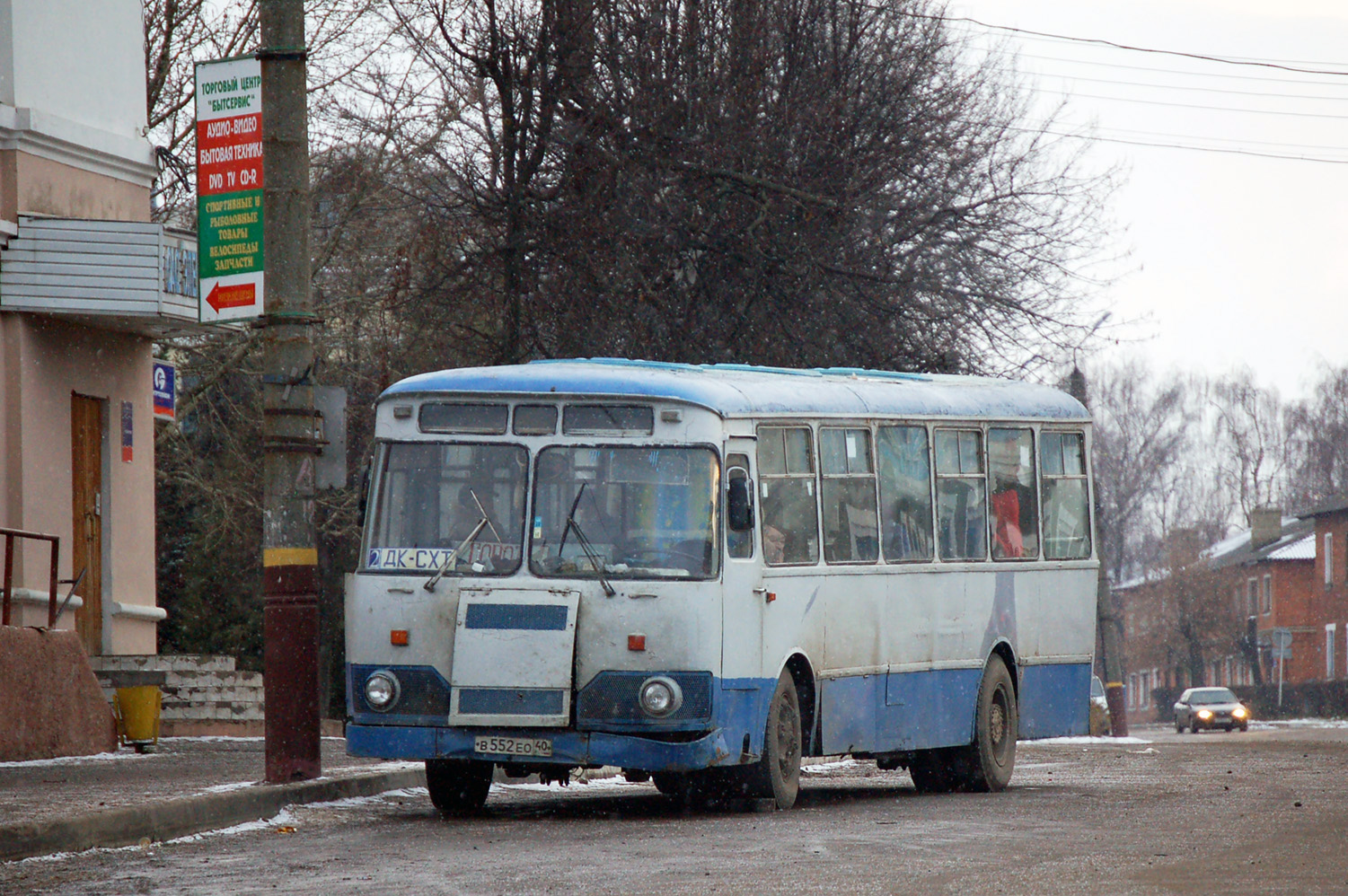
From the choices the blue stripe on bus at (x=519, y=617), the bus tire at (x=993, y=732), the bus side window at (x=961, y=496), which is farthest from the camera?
the bus tire at (x=993, y=732)

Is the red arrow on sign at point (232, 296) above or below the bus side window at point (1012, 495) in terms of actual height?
above

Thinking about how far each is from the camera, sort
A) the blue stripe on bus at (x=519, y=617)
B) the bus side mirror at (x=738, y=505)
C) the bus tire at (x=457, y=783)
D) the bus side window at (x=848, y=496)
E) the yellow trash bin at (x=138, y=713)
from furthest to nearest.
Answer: the yellow trash bin at (x=138, y=713), the bus side window at (x=848, y=496), the bus tire at (x=457, y=783), the bus side mirror at (x=738, y=505), the blue stripe on bus at (x=519, y=617)

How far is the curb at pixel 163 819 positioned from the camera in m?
10.6

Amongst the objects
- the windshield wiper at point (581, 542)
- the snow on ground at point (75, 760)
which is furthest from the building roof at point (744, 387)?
the snow on ground at point (75, 760)

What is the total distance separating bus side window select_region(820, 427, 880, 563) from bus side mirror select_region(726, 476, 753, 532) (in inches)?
55.0

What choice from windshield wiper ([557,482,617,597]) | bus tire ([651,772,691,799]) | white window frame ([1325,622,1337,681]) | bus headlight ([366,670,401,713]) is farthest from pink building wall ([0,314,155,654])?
white window frame ([1325,622,1337,681])

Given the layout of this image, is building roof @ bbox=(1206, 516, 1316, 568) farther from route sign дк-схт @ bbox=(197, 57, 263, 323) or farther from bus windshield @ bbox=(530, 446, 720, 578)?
bus windshield @ bbox=(530, 446, 720, 578)

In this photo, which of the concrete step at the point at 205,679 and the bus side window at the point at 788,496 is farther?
the concrete step at the point at 205,679

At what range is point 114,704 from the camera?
62.0ft

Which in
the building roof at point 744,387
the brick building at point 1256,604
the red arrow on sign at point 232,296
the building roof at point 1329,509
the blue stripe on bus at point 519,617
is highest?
the red arrow on sign at point 232,296

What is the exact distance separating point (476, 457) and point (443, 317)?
1354cm

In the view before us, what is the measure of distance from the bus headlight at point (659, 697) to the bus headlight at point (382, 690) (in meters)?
1.55

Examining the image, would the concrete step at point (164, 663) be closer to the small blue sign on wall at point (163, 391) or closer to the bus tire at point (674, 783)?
the small blue sign on wall at point (163, 391)

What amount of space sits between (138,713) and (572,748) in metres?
7.15
